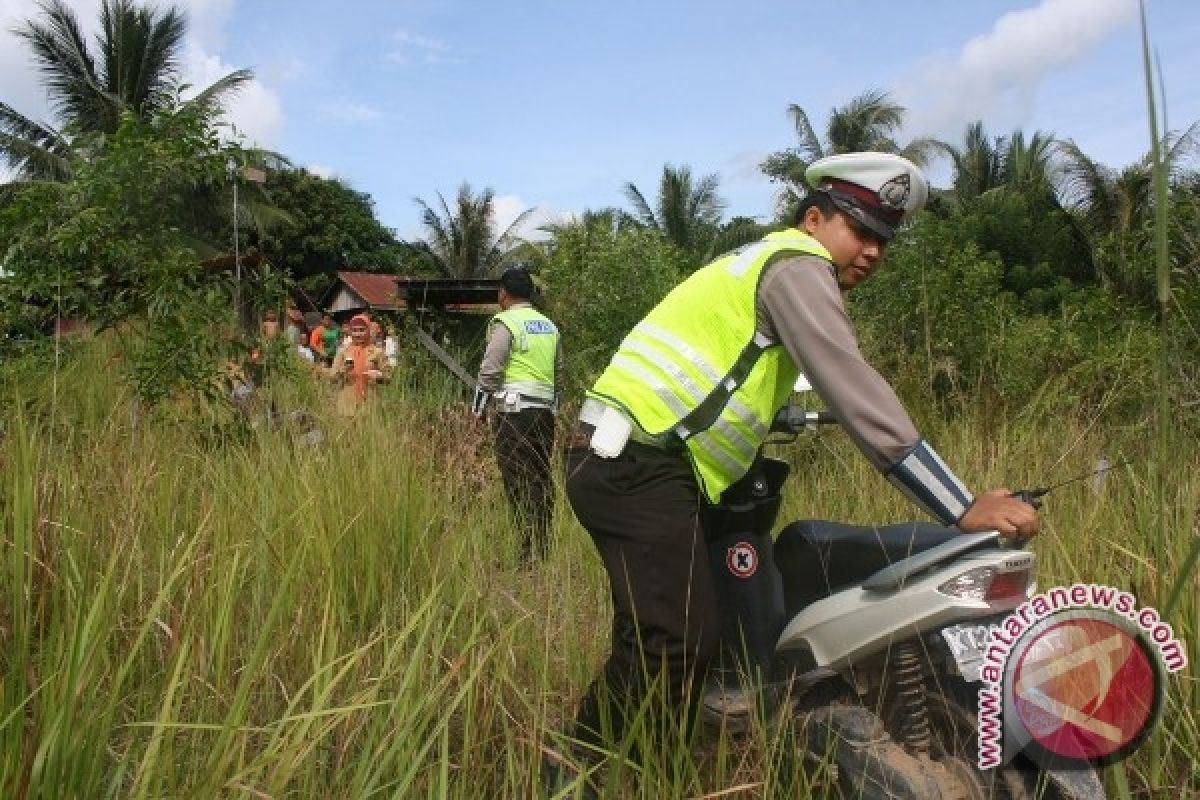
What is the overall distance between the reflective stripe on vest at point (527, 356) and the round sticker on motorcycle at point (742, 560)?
361 cm

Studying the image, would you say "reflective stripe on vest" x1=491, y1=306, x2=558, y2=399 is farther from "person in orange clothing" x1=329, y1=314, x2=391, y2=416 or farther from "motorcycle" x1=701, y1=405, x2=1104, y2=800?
"motorcycle" x1=701, y1=405, x2=1104, y2=800

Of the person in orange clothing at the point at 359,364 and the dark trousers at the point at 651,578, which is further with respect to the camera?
the person in orange clothing at the point at 359,364

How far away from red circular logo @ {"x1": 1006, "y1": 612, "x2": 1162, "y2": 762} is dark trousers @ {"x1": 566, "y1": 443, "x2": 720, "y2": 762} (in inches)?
30.4

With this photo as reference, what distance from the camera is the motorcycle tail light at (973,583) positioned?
2014mm

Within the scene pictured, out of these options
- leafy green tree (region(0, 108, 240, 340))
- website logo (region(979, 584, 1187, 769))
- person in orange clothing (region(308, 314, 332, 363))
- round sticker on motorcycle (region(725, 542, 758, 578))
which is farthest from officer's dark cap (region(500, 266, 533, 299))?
website logo (region(979, 584, 1187, 769))

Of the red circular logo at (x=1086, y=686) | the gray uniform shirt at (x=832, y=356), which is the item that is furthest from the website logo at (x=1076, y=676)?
the gray uniform shirt at (x=832, y=356)

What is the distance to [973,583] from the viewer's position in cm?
202

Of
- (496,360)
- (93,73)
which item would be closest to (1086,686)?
(496,360)

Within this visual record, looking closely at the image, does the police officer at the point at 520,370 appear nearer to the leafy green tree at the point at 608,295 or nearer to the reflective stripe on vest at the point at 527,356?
the reflective stripe on vest at the point at 527,356

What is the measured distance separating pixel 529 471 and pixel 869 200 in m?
3.01

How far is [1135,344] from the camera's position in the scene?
492 cm

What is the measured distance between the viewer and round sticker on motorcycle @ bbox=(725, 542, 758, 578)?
2.52m

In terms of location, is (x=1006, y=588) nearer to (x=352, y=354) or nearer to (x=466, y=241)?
(x=352, y=354)

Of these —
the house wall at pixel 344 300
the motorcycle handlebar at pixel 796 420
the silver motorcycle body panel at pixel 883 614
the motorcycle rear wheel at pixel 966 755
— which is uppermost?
the house wall at pixel 344 300
